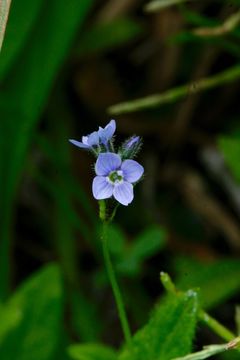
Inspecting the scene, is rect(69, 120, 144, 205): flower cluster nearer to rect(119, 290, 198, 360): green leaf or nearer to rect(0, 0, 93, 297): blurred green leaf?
rect(119, 290, 198, 360): green leaf

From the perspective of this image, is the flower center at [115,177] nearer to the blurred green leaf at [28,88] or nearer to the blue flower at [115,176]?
the blue flower at [115,176]

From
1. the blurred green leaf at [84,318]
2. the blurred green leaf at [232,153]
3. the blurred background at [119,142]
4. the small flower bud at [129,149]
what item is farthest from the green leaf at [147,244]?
the small flower bud at [129,149]

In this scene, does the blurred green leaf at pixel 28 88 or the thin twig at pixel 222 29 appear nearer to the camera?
the thin twig at pixel 222 29

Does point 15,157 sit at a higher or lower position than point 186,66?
lower

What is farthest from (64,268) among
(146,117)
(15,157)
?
(146,117)

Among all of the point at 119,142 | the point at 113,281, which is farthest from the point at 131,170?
the point at 119,142

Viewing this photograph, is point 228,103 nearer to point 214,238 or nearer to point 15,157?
point 214,238

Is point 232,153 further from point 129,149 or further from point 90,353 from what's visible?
point 129,149
